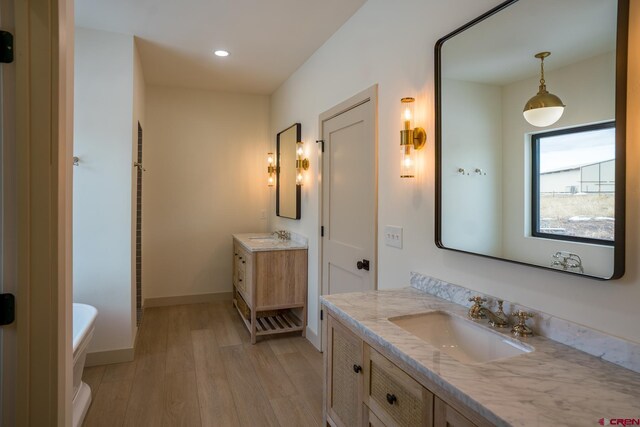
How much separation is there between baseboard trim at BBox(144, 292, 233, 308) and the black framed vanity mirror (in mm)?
3780

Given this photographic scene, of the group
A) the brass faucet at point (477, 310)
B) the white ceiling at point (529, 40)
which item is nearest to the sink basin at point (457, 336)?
the brass faucet at point (477, 310)

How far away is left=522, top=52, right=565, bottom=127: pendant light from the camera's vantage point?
1.31 m

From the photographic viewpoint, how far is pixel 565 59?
1.27 m

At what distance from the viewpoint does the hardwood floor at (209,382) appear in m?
2.35

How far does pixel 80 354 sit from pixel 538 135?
2.59 m

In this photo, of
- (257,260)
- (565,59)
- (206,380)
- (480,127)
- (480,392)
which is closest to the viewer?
(480,392)

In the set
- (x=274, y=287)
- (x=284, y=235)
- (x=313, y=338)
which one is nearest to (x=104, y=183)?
(x=274, y=287)

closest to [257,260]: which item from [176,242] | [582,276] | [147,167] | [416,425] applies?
Answer: [176,242]

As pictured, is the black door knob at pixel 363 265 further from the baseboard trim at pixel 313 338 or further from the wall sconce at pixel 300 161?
the wall sconce at pixel 300 161

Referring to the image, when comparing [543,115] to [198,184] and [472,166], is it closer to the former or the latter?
[472,166]

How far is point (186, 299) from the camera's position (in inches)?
189

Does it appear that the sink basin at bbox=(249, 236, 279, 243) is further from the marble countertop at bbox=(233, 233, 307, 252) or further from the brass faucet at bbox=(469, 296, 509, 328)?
the brass faucet at bbox=(469, 296, 509, 328)

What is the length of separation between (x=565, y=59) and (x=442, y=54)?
69 cm

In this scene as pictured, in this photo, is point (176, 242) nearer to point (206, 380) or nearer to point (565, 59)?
point (206, 380)
